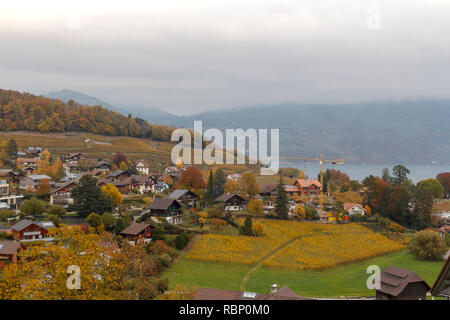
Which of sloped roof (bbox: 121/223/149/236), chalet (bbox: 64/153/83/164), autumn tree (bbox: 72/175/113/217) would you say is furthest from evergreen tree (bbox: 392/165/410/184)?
chalet (bbox: 64/153/83/164)

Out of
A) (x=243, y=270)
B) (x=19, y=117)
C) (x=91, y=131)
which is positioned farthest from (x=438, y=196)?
(x=19, y=117)

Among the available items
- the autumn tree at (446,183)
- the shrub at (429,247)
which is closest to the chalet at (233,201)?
the shrub at (429,247)

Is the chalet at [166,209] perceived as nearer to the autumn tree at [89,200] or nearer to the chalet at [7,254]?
the autumn tree at [89,200]

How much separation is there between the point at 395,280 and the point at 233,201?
3059 centimetres

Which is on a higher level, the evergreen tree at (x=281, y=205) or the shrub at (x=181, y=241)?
the evergreen tree at (x=281, y=205)

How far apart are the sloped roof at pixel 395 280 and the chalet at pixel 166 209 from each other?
2493 cm

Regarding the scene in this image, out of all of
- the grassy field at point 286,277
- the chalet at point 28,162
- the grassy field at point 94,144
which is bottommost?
the grassy field at point 286,277

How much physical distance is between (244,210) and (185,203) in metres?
8.31

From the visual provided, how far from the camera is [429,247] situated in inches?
1491

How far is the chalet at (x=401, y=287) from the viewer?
23.0 metres

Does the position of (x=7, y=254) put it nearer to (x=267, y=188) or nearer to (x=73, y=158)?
(x=267, y=188)

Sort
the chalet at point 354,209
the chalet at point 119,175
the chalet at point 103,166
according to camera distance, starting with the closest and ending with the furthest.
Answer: the chalet at point 354,209 → the chalet at point 119,175 → the chalet at point 103,166

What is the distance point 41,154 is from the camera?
243 ft
